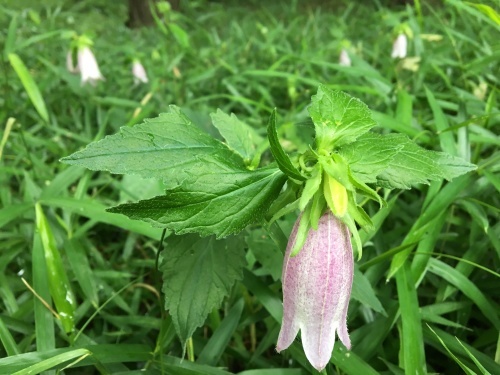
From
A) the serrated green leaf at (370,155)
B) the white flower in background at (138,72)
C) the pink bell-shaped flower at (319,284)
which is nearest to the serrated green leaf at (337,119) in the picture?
the serrated green leaf at (370,155)

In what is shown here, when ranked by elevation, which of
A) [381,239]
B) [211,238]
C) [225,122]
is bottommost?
[381,239]

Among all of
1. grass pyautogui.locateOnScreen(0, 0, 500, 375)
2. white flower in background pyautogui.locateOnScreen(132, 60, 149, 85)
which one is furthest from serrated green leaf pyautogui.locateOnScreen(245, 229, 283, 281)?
white flower in background pyautogui.locateOnScreen(132, 60, 149, 85)

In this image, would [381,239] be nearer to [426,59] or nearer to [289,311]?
[289,311]

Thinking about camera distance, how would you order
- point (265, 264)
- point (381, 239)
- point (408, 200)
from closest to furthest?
point (265, 264)
point (381, 239)
point (408, 200)

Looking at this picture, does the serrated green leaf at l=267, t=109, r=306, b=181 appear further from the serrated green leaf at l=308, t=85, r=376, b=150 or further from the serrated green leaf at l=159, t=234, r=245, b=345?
the serrated green leaf at l=159, t=234, r=245, b=345

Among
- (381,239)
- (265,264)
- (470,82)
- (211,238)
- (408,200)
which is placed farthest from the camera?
(470,82)

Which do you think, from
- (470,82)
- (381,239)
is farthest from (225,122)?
(470,82)
